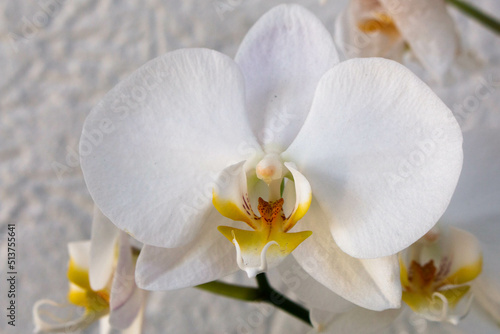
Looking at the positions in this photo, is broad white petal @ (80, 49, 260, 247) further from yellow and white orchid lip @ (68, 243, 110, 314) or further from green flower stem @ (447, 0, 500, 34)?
green flower stem @ (447, 0, 500, 34)

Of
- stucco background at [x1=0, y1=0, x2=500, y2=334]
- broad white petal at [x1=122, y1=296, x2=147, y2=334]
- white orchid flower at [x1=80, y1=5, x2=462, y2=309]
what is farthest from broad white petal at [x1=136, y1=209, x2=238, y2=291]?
stucco background at [x1=0, y1=0, x2=500, y2=334]

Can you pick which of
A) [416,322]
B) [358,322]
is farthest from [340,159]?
[416,322]

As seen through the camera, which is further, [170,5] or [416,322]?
[170,5]

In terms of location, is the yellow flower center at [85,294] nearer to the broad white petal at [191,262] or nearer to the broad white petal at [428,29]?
the broad white petal at [191,262]

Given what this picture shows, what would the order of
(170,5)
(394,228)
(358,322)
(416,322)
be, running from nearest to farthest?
(394,228) → (358,322) → (416,322) → (170,5)

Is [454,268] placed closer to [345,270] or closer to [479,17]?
[345,270]

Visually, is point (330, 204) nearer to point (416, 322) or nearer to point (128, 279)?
point (128, 279)

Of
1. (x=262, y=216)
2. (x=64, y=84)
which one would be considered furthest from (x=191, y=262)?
(x=64, y=84)
